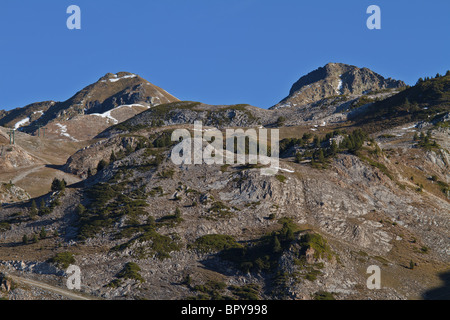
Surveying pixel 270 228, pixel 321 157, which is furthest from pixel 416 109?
pixel 270 228

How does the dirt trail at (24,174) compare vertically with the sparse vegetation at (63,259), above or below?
above

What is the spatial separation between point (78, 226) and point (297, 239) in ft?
140

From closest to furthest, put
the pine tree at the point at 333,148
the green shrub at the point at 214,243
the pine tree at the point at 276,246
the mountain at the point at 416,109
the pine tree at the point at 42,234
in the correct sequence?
the pine tree at the point at 276,246 < the green shrub at the point at 214,243 < the pine tree at the point at 42,234 < the pine tree at the point at 333,148 < the mountain at the point at 416,109

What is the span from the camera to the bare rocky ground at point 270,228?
76.5m

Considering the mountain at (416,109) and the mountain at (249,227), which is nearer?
the mountain at (249,227)

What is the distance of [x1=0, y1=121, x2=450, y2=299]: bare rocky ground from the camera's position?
76.5 metres

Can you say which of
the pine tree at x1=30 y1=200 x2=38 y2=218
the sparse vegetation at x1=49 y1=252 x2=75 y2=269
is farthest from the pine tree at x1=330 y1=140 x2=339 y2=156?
the pine tree at x1=30 y1=200 x2=38 y2=218

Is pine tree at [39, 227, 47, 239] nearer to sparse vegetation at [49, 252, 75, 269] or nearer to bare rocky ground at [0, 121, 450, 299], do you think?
bare rocky ground at [0, 121, 450, 299]

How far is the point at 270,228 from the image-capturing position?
93250 millimetres

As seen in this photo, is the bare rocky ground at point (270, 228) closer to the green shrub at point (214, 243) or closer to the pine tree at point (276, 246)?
the green shrub at point (214, 243)

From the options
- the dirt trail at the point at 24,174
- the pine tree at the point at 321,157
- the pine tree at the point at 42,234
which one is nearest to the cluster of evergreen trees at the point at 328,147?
the pine tree at the point at 321,157

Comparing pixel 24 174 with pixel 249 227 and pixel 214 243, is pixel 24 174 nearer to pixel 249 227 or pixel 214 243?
pixel 249 227
